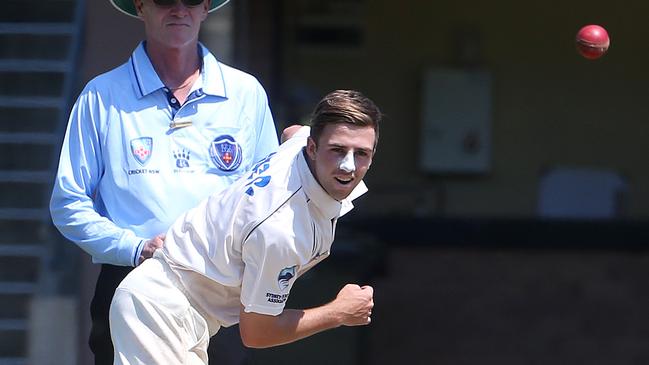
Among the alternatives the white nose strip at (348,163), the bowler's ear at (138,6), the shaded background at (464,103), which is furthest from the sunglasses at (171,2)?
the shaded background at (464,103)

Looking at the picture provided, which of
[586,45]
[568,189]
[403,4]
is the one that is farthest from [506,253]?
[586,45]

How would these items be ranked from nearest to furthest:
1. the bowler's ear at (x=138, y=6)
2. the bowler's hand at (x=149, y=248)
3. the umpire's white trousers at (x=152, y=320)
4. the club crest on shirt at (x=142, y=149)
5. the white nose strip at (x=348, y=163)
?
1. the white nose strip at (x=348, y=163)
2. the umpire's white trousers at (x=152, y=320)
3. the bowler's hand at (x=149, y=248)
4. the club crest on shirt at (x=142, y=149)
5. the bowler's ear at (x=138, y=6)

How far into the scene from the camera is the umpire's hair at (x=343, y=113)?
3492mm

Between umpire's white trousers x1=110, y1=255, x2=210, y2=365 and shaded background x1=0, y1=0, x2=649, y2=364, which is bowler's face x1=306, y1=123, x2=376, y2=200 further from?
shaded background x1=0, y1=0, x2=649, y2=364

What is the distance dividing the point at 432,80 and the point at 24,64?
442cm

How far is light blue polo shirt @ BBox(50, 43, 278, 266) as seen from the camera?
3887 millimetres

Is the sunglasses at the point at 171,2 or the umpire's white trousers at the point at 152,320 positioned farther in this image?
the sunglasses at the point at 171,2

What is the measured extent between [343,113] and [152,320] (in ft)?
2.48

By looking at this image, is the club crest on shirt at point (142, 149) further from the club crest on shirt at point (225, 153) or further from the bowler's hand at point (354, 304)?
the bowler's hand at point (354, 304)

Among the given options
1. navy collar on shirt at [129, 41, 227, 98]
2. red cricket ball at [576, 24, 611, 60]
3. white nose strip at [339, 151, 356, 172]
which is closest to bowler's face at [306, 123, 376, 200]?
white nose strip at [339, 151, 356, 172]

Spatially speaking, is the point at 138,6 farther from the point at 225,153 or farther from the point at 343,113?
the point at 343,113

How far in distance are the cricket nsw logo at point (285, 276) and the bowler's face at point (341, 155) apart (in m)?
0.22

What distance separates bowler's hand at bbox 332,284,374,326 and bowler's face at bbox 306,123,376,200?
1.03 ft

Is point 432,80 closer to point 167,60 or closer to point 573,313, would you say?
point 573,313
